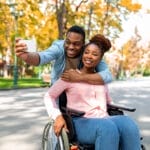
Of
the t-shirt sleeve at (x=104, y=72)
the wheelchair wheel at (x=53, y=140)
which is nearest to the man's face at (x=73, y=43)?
the t-shirt sleeve at (x=104, y=72)

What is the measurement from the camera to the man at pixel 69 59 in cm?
457

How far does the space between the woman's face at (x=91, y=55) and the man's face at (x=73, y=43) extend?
0.14 metres

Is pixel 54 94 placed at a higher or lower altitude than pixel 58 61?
lower

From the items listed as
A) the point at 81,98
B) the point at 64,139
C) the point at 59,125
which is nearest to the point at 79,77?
the point at 81,98

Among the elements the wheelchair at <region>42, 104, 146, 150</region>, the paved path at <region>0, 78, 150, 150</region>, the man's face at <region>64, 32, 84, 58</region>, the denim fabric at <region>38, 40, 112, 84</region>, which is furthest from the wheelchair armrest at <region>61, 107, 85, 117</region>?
the paved path at <region>0, 78, 150, 150</region>

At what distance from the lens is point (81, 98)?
4.56 meters

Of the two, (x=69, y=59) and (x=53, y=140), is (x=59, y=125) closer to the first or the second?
(x=53, y=140)

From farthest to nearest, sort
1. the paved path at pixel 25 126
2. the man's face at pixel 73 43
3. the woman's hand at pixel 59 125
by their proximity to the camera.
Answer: the paved path at pixel 25 126 → the man's face at pixel 73 43 → the woman's hand at pixel 59 125

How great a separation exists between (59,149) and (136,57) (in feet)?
291

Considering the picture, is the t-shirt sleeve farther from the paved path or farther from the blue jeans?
the paved path

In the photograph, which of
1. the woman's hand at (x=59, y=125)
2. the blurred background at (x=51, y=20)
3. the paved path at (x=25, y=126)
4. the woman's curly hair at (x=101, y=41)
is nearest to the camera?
the woman's hand at (x=59, y=125)

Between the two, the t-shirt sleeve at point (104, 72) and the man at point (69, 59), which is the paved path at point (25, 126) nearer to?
the man at point (69, 59)

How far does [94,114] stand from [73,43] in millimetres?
693

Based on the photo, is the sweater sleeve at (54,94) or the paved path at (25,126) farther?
the paved path at (25,126)
